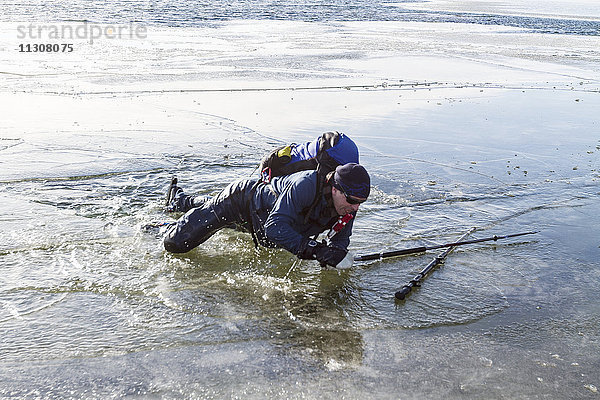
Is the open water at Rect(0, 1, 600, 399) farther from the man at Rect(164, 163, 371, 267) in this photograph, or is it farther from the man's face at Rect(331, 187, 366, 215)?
the man's face at Rect(331, 187, 366, 215)

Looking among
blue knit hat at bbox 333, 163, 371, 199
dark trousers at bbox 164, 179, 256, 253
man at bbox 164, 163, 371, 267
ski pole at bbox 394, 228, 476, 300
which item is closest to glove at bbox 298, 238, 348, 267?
man at bbox 164, 163, 371, 267

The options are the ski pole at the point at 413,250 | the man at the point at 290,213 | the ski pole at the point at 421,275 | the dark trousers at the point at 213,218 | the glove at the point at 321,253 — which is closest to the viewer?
the man at the point at 290,213

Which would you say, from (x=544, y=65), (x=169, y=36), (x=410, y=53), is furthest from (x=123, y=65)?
(x=544, y=65)

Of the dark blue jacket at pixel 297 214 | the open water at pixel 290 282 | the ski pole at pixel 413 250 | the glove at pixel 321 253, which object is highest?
the dark blue jacket at pixel 297 214

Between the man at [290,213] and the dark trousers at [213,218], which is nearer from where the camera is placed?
the man at [290,213]

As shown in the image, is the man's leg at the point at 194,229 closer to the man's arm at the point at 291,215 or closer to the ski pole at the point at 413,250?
the man's arm at the point at 291,215

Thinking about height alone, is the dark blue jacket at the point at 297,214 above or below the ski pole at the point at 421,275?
above

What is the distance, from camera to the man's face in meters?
A: 4.81

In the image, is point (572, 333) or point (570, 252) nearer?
point (572, 333)

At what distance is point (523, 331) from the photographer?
4.75m

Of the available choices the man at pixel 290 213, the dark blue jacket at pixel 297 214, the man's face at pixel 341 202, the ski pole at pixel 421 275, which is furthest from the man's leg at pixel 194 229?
the ski pole at pixel 421 275

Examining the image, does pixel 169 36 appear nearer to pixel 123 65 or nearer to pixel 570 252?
pixel 123 65

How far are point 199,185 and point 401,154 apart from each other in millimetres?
3250

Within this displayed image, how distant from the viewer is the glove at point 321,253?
16.3 ft
